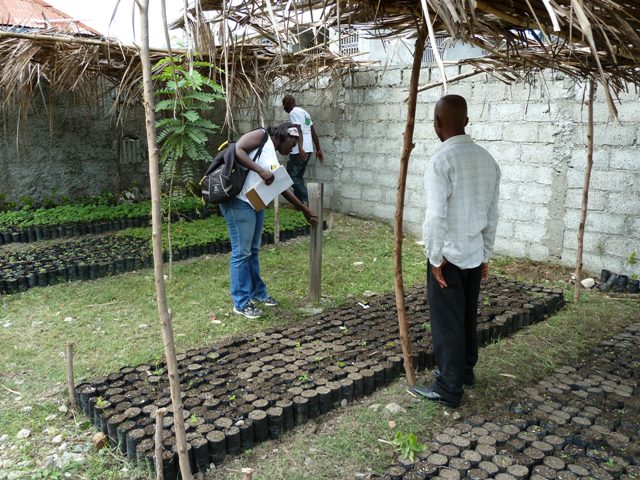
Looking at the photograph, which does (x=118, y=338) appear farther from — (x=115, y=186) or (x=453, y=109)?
(x=115, y=186)

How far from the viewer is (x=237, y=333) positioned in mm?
4516

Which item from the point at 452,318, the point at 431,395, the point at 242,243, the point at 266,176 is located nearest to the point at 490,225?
the point at 452,318

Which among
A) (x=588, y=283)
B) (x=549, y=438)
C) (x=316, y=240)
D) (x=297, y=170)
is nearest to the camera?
(x=549, y=438)

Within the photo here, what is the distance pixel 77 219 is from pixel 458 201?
6.81 metres

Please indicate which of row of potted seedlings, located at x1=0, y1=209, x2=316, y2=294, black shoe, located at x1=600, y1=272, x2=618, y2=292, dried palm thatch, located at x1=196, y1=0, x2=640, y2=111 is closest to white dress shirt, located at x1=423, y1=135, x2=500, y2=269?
dried palm thatch, located at x1=196, y1=0, x2=640, y2=111

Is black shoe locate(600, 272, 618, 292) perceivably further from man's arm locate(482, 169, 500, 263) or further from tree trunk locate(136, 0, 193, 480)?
tree trunk locate(136, 0, 193, 480)

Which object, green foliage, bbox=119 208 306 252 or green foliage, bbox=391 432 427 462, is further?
green foliage, bbox=119 208 306 252

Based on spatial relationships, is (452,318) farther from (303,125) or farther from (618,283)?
(303,125)

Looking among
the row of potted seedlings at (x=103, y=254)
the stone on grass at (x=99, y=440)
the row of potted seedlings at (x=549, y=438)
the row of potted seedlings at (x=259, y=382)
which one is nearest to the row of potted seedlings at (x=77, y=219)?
the row of potted seedlings at (x=103, y=254)

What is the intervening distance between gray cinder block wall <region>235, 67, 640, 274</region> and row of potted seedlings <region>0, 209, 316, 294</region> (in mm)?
1697

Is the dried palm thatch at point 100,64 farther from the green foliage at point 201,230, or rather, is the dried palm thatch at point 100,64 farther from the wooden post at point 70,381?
the wooden post at point 70,381

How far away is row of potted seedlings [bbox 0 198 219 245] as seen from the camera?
770 centimetres

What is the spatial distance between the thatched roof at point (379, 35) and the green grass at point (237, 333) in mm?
2084

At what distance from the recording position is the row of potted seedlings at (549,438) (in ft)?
8.64
